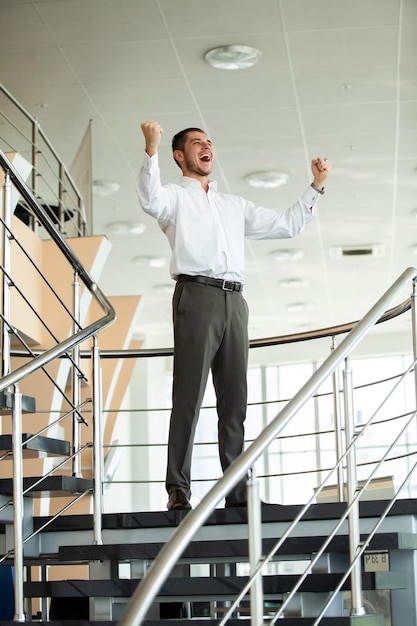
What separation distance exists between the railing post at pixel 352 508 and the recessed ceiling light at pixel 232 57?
424 cm

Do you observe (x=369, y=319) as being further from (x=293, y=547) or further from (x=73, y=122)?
(x=73, y=122)

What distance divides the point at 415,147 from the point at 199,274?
525 cm

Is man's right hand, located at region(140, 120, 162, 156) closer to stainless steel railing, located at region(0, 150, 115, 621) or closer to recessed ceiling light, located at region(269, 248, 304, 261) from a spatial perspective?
stainless steel railing, located at region(0, 150, 115, 621)

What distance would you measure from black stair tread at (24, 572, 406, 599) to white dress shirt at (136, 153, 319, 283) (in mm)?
1147

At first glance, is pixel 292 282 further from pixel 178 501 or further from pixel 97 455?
pixel 178 501

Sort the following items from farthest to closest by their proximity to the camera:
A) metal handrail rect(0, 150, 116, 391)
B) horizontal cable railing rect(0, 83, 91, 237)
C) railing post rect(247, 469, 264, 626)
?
horizontal cable railing rect(0, 83, 91, 237)
metal handrail rect(0, 150, 116, 391)
railing post rect(247, 469, 264, 626)

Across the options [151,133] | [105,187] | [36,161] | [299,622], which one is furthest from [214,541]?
[105,187]

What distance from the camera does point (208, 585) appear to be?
289cm

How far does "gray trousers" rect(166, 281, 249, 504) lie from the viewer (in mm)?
3465

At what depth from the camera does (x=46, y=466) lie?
22.5 ft

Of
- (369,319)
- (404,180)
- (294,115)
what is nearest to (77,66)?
(294,115)

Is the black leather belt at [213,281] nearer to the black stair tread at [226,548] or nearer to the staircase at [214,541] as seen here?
the staircase at [214,541]

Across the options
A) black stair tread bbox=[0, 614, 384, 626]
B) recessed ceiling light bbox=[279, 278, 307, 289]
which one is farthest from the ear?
recessed ceiling light bbox=[279, 278, 307, 289]

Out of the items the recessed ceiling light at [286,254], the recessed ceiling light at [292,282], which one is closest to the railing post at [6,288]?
the recessed ceiling light at [286,254]
